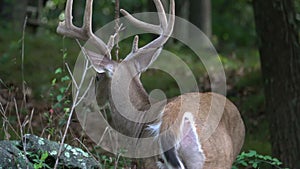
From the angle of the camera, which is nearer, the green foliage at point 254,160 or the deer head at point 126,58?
the green foliage at point 254,160

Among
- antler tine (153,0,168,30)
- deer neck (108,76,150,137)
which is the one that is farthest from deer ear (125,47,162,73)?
antler tine (153,0,168,30)

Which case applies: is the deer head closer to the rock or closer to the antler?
the antler

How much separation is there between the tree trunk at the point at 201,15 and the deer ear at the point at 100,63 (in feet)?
30.7

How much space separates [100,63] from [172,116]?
1052 millimetres

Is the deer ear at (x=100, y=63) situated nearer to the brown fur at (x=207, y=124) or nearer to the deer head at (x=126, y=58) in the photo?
the deer head at (x=126, y=58)

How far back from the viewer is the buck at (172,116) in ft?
16.7

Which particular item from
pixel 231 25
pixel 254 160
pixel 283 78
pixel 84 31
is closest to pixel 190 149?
pixel 254 160

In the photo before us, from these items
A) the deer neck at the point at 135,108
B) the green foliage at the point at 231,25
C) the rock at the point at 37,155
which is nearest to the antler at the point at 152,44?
the deer neck at the point at 135,108

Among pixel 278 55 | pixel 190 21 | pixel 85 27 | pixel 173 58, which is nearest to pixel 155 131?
pixel 85 27

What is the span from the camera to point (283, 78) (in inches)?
277

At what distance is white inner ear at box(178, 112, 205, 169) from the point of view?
16.6 ft

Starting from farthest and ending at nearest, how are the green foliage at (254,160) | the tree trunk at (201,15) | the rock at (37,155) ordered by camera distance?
the tree trunk at (201,15), the green foliage at (254,160), the rock at (37,155)

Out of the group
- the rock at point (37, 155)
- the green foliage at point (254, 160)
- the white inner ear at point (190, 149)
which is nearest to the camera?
the rock at point (37, 155)

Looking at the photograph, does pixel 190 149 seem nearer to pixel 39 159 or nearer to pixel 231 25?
pixel 39 159
